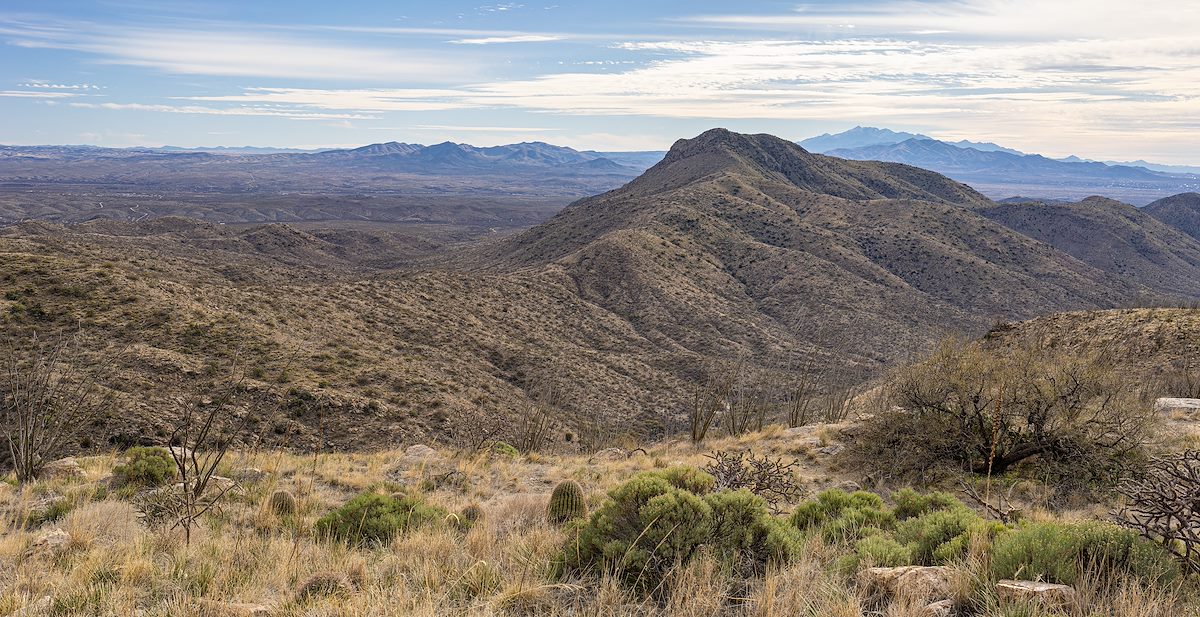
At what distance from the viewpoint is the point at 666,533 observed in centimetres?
514

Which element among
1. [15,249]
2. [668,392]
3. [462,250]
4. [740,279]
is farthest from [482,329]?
[462,250]

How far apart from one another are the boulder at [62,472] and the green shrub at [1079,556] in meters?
12.7

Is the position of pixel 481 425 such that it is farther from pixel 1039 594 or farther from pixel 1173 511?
pixel 1173 511

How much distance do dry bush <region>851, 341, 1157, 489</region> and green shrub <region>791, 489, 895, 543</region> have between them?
8.14ft

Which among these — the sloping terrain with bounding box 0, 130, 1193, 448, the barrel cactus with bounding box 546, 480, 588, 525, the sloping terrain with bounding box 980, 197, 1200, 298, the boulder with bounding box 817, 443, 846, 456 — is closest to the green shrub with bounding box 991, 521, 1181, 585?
the barrel cactus with bounding box 546, 480, 588, 525

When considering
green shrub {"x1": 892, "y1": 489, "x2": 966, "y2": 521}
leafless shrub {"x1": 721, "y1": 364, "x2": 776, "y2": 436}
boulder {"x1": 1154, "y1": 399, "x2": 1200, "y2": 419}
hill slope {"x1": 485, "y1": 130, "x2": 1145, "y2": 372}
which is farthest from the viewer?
hill slope {"x1": 485, "y1": 130, "x2": 1145, "y2": 372}

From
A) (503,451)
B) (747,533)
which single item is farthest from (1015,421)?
(503,451)

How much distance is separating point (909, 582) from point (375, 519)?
17.8 ft

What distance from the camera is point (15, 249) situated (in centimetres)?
3428

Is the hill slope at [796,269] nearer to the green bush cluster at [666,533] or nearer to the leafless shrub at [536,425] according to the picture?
the leafless shrub at [536,425]

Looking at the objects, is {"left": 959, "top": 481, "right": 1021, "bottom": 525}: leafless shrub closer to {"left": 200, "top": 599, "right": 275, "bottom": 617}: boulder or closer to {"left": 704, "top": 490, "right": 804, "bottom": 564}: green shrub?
{"left": 704, "top": 490, "right": 804, "bottom": 564}: green shrub

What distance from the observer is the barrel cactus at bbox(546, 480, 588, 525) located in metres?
7.70

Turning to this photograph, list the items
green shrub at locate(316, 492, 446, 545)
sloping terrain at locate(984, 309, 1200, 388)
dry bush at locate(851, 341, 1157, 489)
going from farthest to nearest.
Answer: sloping terrain at locate(984, 309, 1200, 388) → dry bush at locate(851, 341, 1157, 489) → green shrub at locate(316, 492, 446, 545)

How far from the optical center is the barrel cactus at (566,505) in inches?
303
